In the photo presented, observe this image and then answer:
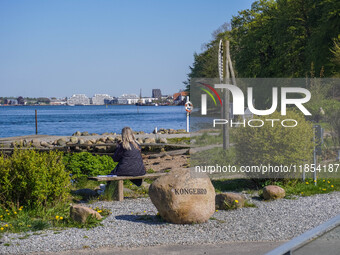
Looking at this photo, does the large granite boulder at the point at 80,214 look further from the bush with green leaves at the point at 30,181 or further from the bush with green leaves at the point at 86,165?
the bush with green leaves at the point at 86,165

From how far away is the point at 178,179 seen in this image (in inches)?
294

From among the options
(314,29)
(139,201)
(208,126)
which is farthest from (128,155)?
(314,29)

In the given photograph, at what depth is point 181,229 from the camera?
742cm

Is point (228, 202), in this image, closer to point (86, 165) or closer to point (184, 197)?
point (184, 197)

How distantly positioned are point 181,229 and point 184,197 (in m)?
0.49

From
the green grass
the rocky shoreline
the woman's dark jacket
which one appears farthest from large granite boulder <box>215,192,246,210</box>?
the rocky shoreline

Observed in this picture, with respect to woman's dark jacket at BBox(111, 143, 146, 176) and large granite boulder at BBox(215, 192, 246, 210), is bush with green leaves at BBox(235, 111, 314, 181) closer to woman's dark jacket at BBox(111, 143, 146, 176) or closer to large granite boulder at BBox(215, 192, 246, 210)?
large granite boulder at BBox(215, 192, 246, 210)

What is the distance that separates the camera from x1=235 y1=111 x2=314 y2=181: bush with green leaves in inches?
404

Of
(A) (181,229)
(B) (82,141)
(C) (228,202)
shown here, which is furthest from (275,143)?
(B) (82,141)

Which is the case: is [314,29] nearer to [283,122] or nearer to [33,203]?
[283,122]

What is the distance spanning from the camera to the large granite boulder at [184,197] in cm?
740

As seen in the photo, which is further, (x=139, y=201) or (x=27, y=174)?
(x=139, y=201)

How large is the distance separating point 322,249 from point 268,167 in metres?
8.21

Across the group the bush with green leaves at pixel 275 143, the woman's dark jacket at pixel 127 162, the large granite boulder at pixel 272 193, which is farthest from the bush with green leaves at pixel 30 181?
the bush with green leaves at pixel 275 143
